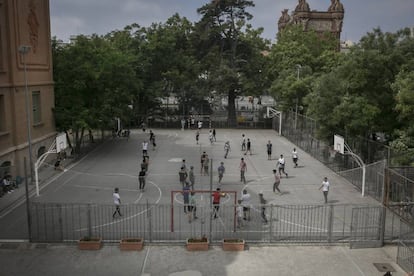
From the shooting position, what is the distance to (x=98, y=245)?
15.2m

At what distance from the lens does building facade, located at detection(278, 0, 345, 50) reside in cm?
7688

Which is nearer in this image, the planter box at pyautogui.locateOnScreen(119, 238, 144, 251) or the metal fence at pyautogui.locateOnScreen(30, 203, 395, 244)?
the planter box at pyautogui.locateOnScreen(119, 238, 144, 251)

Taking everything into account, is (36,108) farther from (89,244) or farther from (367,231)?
(367,231)

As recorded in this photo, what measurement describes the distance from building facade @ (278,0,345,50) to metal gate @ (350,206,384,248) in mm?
64259

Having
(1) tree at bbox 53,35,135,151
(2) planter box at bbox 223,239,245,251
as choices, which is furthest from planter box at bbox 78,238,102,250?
(1) tree at bbox 53,35,135,151

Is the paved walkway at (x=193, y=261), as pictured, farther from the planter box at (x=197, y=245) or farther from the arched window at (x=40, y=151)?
the arched window at (x=40, y=151)

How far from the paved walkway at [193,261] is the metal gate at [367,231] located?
0.31m

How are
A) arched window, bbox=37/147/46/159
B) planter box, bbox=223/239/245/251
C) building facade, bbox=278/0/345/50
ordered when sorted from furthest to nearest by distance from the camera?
1. building facade, bbox=278/0/345/50
2. arched window, bbox=37/147/46/159
3. planter box, bbox=223/239/245/251

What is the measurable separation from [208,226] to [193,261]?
3132mm

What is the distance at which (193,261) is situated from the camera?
14.5m

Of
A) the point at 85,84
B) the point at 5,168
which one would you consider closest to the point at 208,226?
the point at 5,168

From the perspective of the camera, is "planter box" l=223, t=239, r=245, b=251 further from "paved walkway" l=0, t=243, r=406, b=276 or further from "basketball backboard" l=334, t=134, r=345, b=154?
"basketball backboard" l=334, t=134, r=345, b=154

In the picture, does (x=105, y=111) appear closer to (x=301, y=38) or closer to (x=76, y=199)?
(x=76, y=199)

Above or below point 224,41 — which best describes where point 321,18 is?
above
